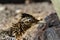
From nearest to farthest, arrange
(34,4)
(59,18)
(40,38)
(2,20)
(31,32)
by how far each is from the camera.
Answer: (40,38) → (31,32) → (59,18) → (2,20) → (34,4)

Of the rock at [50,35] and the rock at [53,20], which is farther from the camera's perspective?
the rock at [53,20]

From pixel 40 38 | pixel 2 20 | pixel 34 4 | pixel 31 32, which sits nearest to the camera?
pixel 40 38

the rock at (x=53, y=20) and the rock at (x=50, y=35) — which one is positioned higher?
the rock at (x=53, y=20)

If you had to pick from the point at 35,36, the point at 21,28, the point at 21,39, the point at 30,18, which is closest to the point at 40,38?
the point at 35,36

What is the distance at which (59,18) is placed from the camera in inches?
92.5

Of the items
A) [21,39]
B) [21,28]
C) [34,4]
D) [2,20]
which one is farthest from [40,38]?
[34,4]

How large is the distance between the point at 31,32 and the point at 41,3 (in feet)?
7.60

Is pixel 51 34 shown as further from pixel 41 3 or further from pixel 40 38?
pixel 41 3

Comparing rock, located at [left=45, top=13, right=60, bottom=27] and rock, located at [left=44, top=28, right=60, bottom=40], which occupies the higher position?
rock, located at [left=45, top=13, right=60, bottom=27]

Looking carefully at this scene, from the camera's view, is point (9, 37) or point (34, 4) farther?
point (34, 4)

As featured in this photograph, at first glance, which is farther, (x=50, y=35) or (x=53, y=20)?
(x=53, y=20)

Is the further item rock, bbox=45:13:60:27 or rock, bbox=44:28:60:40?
rock, bbox=45:13:60:27

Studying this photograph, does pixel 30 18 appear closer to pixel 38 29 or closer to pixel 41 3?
pixel 38 29

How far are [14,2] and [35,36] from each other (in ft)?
8.44
